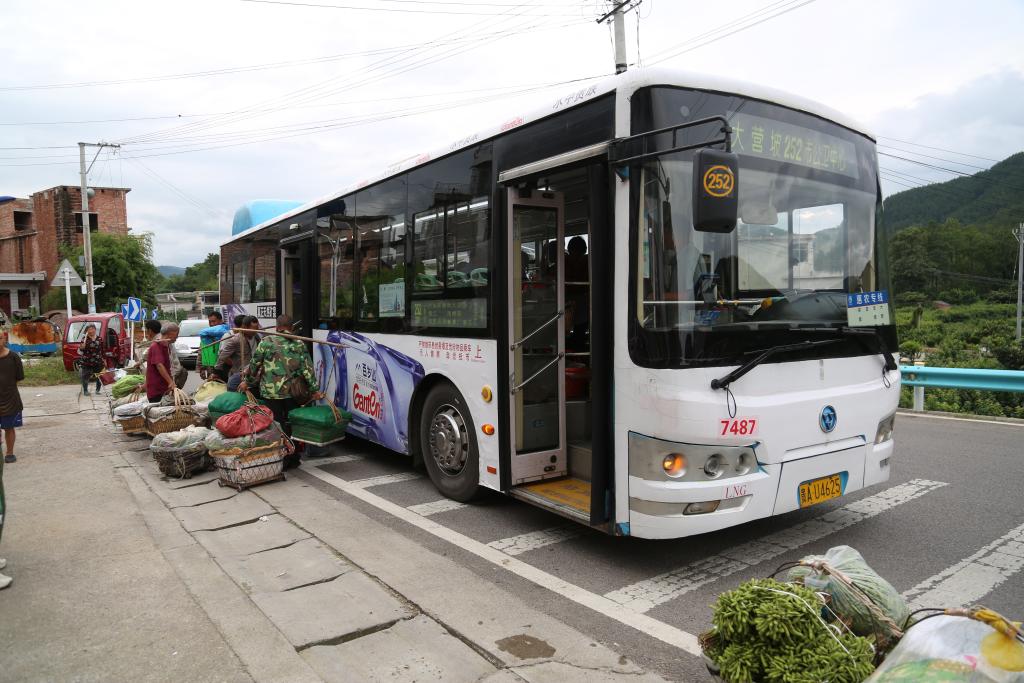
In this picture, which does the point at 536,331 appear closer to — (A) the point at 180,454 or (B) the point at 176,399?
(A) the point at 180,454

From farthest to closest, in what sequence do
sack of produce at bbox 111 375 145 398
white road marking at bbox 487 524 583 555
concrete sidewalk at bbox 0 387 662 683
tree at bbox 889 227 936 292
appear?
tree at bbox 889 227 936 292, sack of produce at bbox 111 375 145 398, white road marking at bbox 487 524 583 555, concrete sidewalk at bbox 0 387 662 683

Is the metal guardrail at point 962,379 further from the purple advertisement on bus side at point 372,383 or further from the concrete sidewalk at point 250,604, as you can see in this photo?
the concrete sidewalk at point 250,604

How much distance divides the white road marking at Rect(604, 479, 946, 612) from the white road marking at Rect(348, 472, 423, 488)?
134 inches

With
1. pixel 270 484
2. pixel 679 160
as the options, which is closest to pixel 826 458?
pixel 679 160

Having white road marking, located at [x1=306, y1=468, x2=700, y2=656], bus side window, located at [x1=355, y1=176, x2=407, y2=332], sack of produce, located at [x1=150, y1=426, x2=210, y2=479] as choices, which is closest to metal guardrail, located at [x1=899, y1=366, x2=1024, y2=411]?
bus side window, located at [x1=355, y1=176, x2=407, y2=332]

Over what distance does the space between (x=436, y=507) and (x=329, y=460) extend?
8.51ft

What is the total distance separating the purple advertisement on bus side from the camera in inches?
270

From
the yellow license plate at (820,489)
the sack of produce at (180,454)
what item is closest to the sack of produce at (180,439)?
the sack of produce at (180,454)

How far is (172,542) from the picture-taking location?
5.22m

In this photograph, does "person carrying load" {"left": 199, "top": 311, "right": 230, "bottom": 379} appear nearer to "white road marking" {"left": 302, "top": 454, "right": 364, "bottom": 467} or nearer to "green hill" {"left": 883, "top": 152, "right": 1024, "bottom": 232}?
"white road marking" {"left": 302, "top": 454, "right": 364, "bottom": 467}

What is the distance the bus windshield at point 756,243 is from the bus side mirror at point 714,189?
0.39 meters

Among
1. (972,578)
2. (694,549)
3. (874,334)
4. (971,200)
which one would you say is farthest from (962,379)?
(971,200)

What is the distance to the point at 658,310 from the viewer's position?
4.09 metres

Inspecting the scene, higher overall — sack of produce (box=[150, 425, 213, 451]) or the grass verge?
sack of produce (box=[150, 425, 213, 451])
